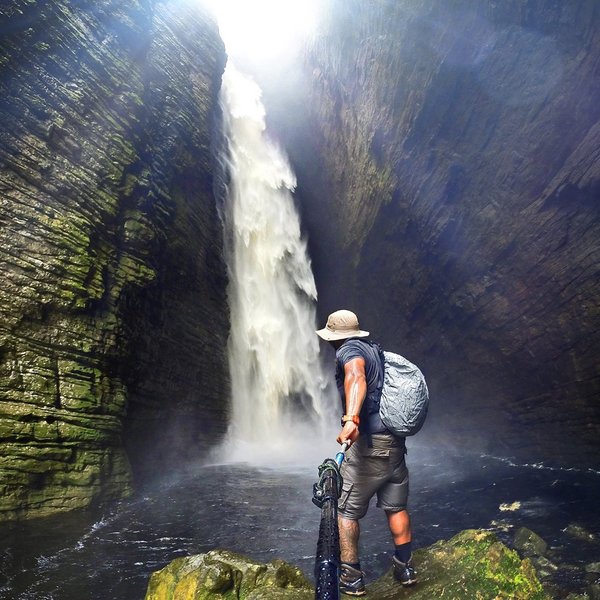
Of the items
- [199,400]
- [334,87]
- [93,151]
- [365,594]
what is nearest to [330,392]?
[199,400]

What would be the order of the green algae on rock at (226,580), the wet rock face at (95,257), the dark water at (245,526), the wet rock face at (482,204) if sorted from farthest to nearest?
1. the wet rock face at (482,204)
2. the wet rock face at (95,257)
3. the dark water at (245,526)
4. the green algae on rock at (226,580)

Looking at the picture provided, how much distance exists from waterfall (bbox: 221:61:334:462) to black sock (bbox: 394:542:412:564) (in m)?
14.8

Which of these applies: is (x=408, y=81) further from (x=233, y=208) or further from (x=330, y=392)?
(x=330, y=392)

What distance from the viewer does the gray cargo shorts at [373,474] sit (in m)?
3.99

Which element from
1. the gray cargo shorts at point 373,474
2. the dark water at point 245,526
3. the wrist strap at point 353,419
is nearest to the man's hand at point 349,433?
the wrist strap at point 353,419

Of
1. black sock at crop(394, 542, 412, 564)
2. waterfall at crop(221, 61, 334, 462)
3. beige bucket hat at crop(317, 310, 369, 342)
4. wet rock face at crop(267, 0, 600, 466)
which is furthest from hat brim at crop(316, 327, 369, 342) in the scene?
waterfall at crop(221, 61, 334, 462)

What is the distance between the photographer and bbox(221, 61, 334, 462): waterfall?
20109 mm

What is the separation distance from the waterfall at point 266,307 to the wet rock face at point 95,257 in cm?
361

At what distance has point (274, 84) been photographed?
27703 mm

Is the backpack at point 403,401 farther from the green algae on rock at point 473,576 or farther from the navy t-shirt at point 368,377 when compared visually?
the green algae on rock at point 473,576

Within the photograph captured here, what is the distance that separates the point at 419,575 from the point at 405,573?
0.73 feet

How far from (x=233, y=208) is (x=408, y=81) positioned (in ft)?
30.8

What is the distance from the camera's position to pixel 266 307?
72.2ft

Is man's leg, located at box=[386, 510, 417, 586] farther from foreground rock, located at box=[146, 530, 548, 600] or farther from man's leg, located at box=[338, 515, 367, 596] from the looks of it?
man's leg, located at box=[338, 515, 367, 596]
